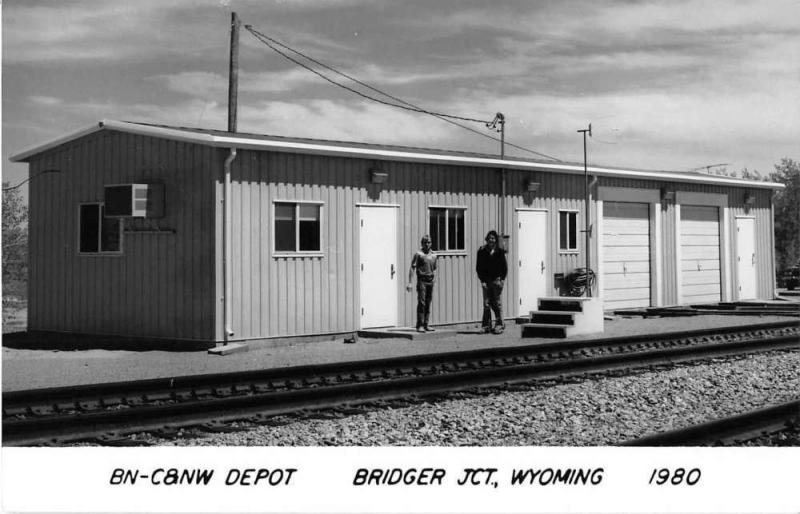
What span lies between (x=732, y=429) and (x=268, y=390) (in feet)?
14.5

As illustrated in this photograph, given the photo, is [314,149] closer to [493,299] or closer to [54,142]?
[493,299]

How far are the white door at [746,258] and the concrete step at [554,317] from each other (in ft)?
29.8

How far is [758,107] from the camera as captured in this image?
6688 mm

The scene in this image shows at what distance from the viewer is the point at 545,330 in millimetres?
14562

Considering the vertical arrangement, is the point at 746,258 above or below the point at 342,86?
below

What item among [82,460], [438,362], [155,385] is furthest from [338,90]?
[82,460]

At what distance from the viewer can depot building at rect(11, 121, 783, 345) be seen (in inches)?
512

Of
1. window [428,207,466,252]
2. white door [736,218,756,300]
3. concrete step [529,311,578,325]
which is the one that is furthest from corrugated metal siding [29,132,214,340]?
white door [736,218,756,300]

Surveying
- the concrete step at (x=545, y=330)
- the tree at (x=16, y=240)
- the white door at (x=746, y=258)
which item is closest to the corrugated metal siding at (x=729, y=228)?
the white door at (x=746, y=258)

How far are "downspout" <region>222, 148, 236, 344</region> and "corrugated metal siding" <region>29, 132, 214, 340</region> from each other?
19 cm

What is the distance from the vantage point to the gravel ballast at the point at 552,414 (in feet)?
21.9

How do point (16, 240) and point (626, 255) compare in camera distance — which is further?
point (626, 255)

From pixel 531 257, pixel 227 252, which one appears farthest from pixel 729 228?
pixel 227 252

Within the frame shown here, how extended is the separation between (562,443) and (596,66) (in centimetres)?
289
